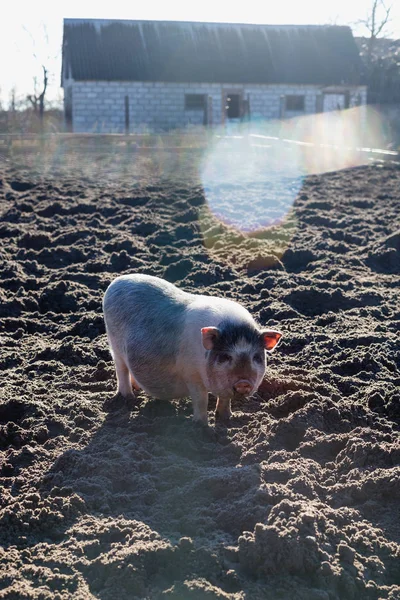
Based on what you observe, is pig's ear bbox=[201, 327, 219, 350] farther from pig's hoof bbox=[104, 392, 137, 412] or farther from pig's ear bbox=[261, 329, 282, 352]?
pig's hoof bbox=[104, 392, 137, 412]

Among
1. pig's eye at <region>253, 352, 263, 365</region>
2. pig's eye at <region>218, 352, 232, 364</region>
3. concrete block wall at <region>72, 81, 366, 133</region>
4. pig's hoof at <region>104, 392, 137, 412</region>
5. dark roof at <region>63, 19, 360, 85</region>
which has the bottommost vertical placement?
pig's hoof at <region>104, 392, 137, 412</region>

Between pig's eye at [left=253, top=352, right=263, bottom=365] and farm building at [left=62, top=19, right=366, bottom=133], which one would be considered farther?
farm building at [left=62, top=19, right=366, bottom=133]

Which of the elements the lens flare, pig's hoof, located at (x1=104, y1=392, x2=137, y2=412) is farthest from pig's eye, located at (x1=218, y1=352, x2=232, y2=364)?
the lens flare

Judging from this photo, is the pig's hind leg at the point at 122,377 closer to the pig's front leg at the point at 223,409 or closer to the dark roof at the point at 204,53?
the pig's front leg at the point at 223,409

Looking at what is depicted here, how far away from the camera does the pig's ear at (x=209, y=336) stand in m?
3.78

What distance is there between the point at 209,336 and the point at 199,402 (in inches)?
20.1

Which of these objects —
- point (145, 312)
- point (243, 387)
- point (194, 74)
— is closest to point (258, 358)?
point (243, 387)

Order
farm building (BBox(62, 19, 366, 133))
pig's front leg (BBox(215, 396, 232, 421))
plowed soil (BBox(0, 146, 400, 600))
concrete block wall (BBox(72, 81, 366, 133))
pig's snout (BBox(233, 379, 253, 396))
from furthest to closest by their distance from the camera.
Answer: farm building (BBox(62, 19, 366, 133)) < concrete block wall (BBox(72, 81, 366, 133)) < pig's front leg (BBox(215, 396, 232, 421)) < pig's snout (BBox(233, 379, 253, 396)) < plowed soil (BBox(0, 146, 400, 600))

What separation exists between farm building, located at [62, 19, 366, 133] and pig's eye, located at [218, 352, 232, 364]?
25.6 m

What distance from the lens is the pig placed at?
3.84 metres

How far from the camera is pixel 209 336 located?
149 inches

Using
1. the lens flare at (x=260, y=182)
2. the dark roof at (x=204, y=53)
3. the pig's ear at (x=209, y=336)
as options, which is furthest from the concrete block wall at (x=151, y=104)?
the pig's ear at (x=209, y=336)

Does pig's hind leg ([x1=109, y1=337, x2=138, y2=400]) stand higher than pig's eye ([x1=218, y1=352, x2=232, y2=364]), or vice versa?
pig's eye ([x1=218, y1=352, x2=232, y2=364])

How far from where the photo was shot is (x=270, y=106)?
101ft
